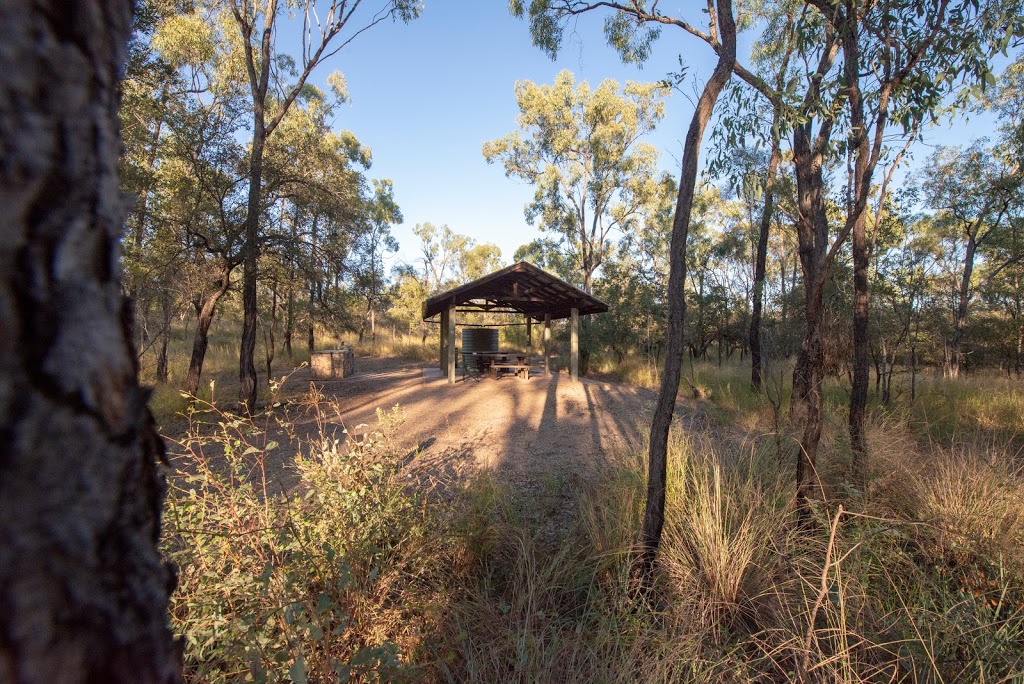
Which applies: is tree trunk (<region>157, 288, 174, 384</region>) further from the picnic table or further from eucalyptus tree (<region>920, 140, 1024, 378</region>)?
eucalyptus tree (<region>920, 140, 1024, 378</region>)

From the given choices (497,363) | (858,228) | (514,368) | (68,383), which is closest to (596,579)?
(68,383)

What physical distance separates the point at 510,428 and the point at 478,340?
8.69m

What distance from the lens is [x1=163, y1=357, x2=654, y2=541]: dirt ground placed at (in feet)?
16.6

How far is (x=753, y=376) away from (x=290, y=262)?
12.1 m

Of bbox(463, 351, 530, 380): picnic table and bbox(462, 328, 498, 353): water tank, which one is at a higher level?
bbox(462, 328, 498, 353): water tank

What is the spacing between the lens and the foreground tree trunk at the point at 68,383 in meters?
0.43

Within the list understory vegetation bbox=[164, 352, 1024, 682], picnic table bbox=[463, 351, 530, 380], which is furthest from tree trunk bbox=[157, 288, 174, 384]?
understory vegetation bbox=[164, 352, 1024, 682]

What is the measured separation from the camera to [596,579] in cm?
335

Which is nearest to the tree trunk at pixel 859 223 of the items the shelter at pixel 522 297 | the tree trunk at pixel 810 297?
the tree trunk at pixel 810 297

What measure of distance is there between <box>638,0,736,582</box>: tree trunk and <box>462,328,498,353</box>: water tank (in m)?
13.7

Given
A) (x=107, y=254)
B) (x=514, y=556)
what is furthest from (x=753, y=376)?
(x=107, y=254)

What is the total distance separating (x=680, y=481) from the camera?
4000 mm

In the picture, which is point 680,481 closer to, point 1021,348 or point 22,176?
point 22,176

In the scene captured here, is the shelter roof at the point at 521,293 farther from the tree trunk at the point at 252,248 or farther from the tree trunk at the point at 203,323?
the tree trunk at the point at 203,323
